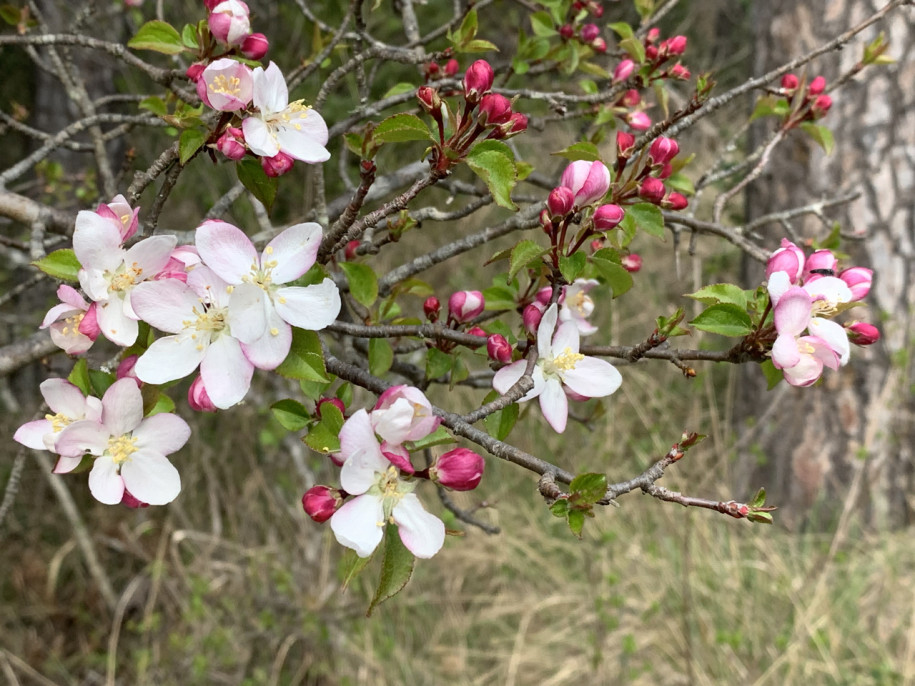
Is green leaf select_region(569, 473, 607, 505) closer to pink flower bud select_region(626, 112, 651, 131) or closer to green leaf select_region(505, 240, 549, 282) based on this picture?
green leaf select_region(505, 240, 549, 282)

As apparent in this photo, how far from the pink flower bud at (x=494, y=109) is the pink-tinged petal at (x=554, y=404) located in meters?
0.30

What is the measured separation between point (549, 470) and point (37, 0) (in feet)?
9.77

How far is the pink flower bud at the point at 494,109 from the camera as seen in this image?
59 cm

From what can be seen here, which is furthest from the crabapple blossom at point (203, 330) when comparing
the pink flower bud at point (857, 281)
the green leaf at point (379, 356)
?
the pink flower bud at point (857, 281)

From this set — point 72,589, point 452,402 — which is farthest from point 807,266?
point 72,589

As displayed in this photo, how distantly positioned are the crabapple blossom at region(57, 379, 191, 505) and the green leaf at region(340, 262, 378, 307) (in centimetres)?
24

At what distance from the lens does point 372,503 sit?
607mm

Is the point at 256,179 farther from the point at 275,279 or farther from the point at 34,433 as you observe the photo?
the point at 34,433

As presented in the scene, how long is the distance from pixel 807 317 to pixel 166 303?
60 centimetres

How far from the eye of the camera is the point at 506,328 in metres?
0.84

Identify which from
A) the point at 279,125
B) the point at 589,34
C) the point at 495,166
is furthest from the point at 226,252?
the point at 589,34

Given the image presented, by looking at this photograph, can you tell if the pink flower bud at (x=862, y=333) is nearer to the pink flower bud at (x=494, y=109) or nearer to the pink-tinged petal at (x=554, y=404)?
the pink-tinged petal at (x=554, y=404)

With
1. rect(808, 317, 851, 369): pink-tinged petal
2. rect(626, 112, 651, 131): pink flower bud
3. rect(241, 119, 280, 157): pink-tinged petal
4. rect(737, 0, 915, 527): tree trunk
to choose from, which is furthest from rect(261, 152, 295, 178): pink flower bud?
rect(737, 0, 915, 527): tree trunk

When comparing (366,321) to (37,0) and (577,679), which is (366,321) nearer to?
(577,679)
